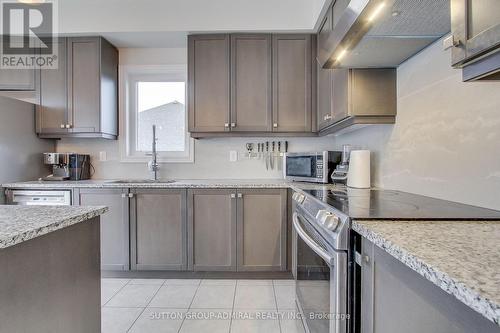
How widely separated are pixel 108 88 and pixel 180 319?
2.26 m

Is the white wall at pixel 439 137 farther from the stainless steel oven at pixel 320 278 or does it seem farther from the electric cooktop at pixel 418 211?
the stainless steel oven at pixel 320 278

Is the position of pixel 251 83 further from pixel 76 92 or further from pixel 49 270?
pixel 49 270

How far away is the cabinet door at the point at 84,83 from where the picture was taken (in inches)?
103

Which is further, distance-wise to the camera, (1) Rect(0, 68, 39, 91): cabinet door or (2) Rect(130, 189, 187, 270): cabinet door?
(1) Rect(0, 68, 39, 91): cabinet door

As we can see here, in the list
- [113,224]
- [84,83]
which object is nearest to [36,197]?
[113,224]

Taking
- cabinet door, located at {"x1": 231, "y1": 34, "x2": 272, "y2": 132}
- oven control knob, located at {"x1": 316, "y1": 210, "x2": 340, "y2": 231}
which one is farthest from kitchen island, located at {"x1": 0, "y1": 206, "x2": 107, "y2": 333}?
cabinet door, located at {"x1": 231, "y1": 34, "x2": 272, "y2": 132}

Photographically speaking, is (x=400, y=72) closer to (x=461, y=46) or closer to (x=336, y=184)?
(x=336, y=184)

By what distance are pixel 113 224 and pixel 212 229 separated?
87 cm

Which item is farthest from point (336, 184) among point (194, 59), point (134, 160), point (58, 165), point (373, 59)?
point (58, 165)

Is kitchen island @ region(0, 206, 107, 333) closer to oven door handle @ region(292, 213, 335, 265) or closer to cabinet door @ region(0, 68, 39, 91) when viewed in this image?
oven door handle @ region(292, 213, 335, 265)

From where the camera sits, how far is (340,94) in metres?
1.96

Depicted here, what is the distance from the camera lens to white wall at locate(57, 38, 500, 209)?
113 centimetres

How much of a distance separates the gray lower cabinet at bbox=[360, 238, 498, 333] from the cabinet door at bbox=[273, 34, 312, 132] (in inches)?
74.2

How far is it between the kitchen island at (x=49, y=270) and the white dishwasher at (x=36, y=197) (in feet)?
4.40
